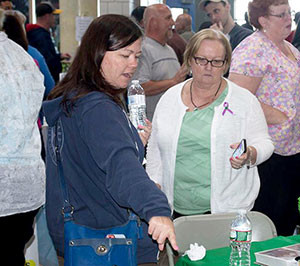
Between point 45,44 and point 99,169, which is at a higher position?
point 99,169

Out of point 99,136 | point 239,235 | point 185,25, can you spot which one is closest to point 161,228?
point 99,136

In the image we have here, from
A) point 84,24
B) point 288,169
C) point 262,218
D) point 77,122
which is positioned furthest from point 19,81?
point 84,24

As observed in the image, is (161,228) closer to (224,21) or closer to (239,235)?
(239,235)

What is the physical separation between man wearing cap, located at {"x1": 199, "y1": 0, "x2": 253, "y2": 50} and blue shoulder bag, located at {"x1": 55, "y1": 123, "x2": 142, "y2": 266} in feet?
10.3

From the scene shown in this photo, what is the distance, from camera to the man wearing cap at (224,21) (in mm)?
4824

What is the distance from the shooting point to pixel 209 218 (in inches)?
103

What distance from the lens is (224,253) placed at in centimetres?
227

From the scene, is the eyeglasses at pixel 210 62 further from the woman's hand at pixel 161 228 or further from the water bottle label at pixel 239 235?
the woman's hand at pixel 161 228

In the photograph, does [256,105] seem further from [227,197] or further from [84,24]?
[84,24]

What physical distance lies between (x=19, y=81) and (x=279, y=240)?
124cm

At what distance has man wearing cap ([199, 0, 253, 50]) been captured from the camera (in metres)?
4.82

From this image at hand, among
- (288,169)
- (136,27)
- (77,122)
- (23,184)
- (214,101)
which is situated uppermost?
(136,27)

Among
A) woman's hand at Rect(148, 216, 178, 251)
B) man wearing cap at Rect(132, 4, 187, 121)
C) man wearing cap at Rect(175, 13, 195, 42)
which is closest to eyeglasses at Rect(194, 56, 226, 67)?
man wearing cap at Rect(132, 4, 187, 121)

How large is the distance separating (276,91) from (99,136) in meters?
1.80
